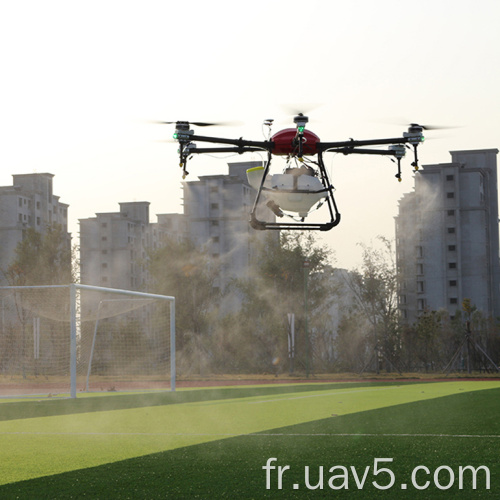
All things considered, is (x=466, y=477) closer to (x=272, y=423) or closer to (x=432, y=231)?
(x=272, y=423)

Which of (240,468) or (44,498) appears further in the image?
(240,468)

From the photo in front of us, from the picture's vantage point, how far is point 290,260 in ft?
140

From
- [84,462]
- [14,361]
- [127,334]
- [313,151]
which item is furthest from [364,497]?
[127,334]

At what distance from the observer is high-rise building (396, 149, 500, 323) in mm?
67688

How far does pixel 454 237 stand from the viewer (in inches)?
2704

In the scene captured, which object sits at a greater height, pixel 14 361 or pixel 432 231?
pixel 432 231

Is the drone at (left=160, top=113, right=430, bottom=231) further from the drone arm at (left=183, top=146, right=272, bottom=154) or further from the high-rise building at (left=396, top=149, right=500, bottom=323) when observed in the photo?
the high-rise building at (left=396, top=149, right=500, bottom=323)

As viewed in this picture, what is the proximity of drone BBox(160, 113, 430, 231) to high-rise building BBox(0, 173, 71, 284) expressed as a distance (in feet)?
200

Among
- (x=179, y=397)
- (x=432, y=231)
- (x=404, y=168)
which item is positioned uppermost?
(x=432, y=231)

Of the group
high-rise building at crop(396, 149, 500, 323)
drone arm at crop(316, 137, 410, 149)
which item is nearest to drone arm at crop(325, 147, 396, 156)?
drone arm at crop(316, 137, 410, 149)

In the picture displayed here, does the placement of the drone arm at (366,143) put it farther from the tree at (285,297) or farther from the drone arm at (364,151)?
the tree at (285,297)

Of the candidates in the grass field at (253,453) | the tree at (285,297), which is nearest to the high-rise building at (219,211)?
the tree at (285,297)

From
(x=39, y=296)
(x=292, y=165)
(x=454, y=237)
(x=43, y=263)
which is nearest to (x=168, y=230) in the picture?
(x=454, y=237)

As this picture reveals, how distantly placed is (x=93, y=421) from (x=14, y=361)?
611 inches
